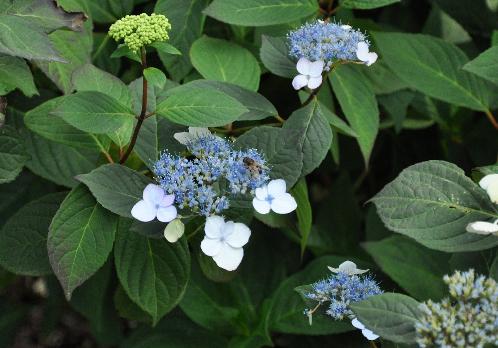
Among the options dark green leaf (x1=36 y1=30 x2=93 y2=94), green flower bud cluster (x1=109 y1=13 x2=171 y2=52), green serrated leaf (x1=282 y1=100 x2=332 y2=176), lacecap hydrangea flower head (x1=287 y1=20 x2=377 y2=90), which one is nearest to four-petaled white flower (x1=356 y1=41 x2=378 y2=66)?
lacecap hydrangea flower head (x1=287 y1=20 x2=377 y2=90)

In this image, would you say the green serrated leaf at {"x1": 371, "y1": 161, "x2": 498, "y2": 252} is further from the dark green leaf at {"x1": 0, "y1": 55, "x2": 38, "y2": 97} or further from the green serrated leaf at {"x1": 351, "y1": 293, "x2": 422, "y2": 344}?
the dark green leaf at {"x1": 0, "y1": 55, "x2": 38, "y2": 97}

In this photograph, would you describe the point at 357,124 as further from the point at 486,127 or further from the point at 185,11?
the point at 486,127

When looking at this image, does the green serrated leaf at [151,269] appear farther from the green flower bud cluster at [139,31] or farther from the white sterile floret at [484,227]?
the white sterile floret at [484,227]

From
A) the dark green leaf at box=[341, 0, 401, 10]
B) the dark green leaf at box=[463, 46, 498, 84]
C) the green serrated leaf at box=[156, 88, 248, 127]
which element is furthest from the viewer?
the dark green leaf at box=[341, 0, 401, 10]

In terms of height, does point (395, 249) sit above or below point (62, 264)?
below

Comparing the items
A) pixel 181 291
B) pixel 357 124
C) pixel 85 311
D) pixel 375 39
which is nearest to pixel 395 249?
pixel 357 124

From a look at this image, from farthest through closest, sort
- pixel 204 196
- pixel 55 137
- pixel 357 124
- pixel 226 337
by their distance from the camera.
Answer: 1. pixel 226 337
2. pixel 357 124
3. pixel 55 137
4. pixel 204 196
